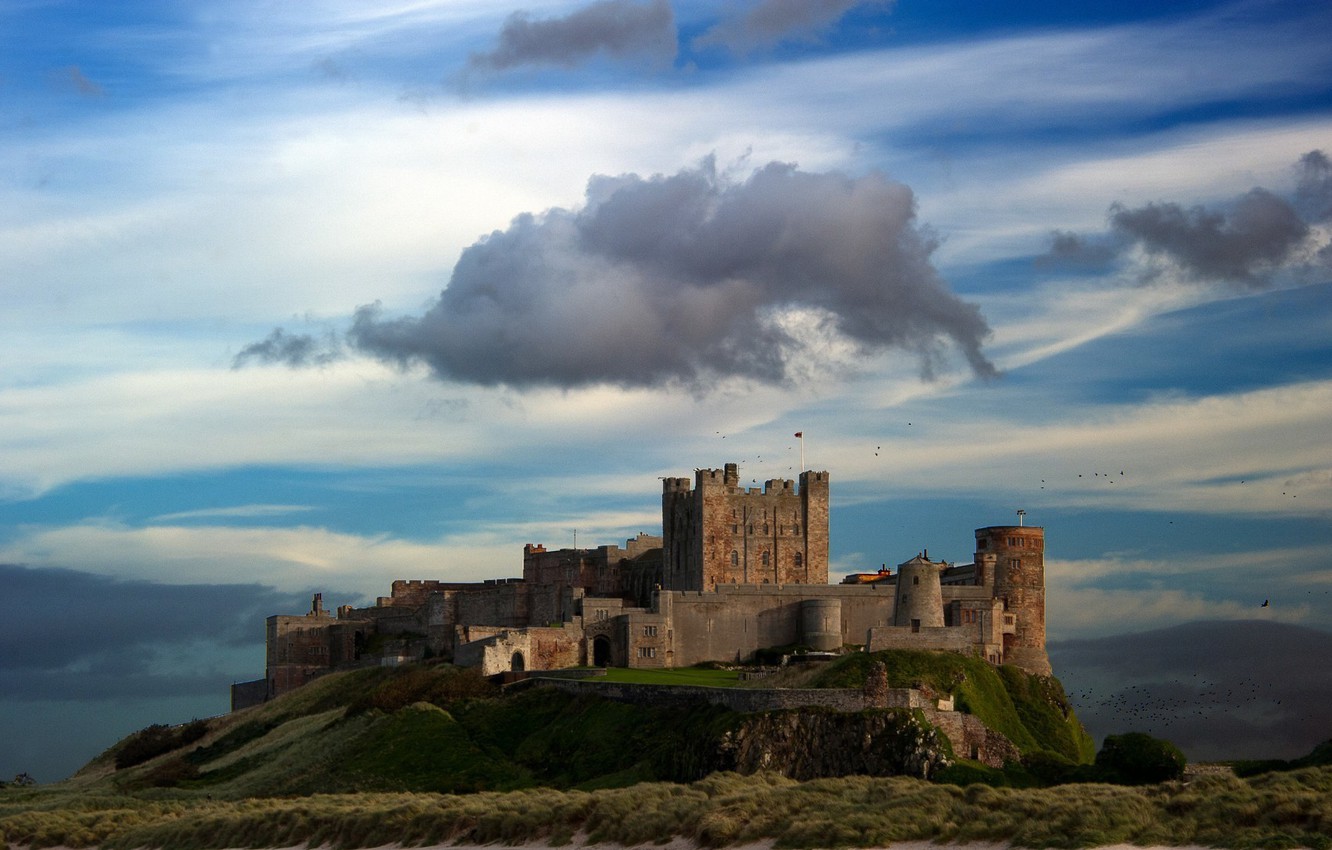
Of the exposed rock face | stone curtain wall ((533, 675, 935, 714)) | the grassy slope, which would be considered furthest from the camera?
the grassy slope

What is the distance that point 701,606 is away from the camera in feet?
333

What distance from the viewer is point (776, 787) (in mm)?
65875

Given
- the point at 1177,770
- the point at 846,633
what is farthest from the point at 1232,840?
the point at 846,633

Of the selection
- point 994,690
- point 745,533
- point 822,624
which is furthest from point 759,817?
point 745,533

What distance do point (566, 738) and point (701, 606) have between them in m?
19.8

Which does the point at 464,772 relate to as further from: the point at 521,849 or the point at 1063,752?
the point at 1063,752

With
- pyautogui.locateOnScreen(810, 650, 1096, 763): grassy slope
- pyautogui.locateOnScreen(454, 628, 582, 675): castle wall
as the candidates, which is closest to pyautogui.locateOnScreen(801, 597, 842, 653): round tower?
pyautogui.locateOnScreen(810, 650, 1096, 763): grassy slope

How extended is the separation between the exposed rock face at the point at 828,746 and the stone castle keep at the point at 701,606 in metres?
12.3

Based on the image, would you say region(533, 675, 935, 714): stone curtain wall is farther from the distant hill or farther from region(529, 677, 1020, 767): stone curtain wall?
the distant hill

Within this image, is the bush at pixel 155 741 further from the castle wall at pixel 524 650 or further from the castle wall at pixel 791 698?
the castle wall at pixel 791 698

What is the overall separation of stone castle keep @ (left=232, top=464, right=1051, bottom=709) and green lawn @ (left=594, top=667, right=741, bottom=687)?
2.64 metres

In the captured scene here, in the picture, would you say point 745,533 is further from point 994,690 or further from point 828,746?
point 828,746

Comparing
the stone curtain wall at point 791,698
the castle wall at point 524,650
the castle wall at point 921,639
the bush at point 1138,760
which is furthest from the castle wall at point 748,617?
the bush at point 1138,760

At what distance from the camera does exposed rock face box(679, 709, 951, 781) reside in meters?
75.3
